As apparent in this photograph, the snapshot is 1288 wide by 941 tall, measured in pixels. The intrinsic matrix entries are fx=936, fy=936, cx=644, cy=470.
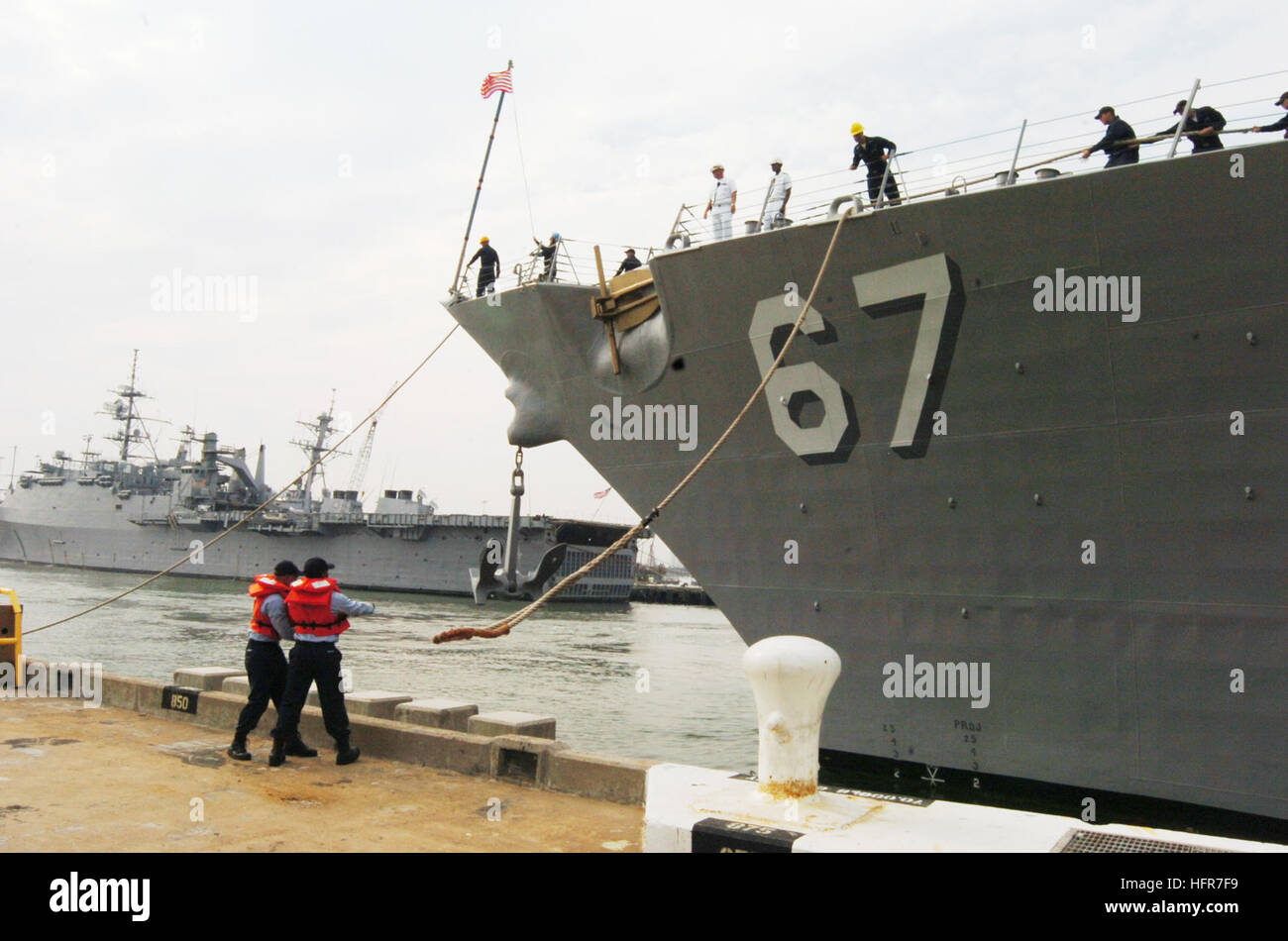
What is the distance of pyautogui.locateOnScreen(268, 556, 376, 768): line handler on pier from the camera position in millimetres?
6613

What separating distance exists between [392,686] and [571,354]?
9765mm

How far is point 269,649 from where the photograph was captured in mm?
7059

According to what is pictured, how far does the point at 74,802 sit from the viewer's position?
5367mm

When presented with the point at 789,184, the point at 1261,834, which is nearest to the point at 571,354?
the point at 789,184

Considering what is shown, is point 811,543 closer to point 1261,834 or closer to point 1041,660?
point 1041,660

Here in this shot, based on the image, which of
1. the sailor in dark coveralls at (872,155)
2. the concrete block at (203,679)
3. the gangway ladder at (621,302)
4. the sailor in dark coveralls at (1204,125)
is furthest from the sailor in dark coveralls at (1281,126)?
the concrete block at (203,679)

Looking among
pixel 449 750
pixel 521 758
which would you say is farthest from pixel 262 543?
pixel 521 758

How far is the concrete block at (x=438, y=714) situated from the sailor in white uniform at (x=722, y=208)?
18.5 ft

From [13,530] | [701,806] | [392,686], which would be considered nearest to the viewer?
[701,806]

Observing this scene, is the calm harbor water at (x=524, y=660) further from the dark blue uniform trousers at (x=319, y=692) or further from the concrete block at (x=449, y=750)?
the dark blue uniform trousers at (x=319, y=692)

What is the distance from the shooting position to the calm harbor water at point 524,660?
15.4 metres

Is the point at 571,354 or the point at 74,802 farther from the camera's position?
the point at 571,354

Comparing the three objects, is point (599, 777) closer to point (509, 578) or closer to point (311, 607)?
point (311, 607)

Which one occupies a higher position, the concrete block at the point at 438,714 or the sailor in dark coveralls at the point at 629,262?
the sailor in dark coveralls at the point at 629,262
